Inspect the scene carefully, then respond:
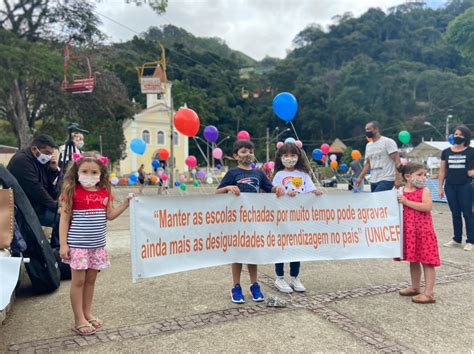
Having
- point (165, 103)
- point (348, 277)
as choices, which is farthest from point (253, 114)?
point (348, 277)

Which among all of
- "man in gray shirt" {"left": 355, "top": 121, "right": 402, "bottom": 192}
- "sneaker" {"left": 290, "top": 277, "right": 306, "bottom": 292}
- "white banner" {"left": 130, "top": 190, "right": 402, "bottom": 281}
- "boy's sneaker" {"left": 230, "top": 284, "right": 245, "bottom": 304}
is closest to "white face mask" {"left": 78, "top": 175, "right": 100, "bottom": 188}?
"white banner" {"left": 130, "top": 190, "right": 402, "bottom": 281}

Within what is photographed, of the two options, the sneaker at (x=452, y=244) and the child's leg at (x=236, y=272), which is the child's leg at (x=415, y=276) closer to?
the child's leg at (x=236, y=272)

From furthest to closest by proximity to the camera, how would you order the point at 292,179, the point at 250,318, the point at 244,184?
the point at 292,179
the point at 244,184
the point at 250,318

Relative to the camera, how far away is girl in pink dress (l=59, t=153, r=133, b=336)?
2.90 meters

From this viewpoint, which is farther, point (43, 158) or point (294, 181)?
point (43, 158)

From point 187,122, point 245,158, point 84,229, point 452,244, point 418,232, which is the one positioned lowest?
point 452,244

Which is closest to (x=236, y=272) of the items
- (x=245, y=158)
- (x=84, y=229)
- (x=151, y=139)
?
(x=245, y=158)

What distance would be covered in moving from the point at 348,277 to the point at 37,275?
10.2 ft

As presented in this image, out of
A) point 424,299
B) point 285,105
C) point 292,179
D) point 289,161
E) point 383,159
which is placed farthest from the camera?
point 285,105

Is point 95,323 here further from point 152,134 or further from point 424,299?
point 152,134

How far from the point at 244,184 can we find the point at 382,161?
2.53 metres

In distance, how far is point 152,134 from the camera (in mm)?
47719

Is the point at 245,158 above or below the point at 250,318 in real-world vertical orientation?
above

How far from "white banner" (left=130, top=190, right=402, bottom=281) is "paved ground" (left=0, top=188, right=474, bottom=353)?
38 centimetres
